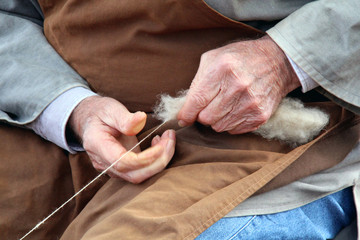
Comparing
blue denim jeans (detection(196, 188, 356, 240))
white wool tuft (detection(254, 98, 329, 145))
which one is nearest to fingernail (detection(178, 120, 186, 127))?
white wool tuft (detection(254, 98, 329, 145))

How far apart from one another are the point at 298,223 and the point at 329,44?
45 cm

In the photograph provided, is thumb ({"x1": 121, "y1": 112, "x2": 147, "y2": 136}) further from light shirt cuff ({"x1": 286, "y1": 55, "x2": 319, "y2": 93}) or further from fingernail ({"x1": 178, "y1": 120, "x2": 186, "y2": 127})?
light shirt cuff ({"x1": 286, "y1": 55, "x2": 319, "y2": 93})

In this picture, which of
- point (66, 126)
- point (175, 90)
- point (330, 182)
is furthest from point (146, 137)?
point (330, 182)

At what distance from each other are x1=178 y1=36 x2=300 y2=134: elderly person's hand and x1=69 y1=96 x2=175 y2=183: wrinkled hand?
0.41 feet

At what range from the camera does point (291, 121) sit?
3.57 feet

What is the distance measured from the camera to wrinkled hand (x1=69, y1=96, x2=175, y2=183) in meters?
1.06

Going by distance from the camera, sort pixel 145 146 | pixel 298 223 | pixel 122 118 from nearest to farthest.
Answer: pixel 298 223, pixel 122 118, pixel 145 146

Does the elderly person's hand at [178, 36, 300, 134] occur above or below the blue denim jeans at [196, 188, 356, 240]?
above

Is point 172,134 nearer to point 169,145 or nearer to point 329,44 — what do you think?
point 169,145

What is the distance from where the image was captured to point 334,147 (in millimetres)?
1077

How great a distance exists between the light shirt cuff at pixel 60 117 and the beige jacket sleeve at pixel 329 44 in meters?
0.62

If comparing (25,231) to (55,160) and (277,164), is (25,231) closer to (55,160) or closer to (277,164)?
(55,160)

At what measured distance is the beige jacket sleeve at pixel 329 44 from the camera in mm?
1014

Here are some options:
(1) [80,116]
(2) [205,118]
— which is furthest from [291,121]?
(1) [80,116]
